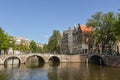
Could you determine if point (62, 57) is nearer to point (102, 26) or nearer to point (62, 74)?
point (102, 26)

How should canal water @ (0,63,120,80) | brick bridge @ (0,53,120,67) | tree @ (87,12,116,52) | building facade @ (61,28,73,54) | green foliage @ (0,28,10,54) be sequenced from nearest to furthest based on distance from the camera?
canal water @ (0,63,120,80), green foliage @ (0,28,10,54), brick bridge @ (0,53,120,67), tree @ (87,12,116,52), building facade @ (61,28,73,54)

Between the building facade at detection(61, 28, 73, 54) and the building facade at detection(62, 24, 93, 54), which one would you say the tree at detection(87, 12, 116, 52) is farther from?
the building facade at detection(61, 28, 73, 54)

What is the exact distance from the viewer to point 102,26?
248 feet

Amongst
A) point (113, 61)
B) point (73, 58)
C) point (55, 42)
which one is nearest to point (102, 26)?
point (73, 58)

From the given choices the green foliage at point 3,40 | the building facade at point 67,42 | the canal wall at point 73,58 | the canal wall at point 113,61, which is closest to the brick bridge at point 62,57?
the canal wall at point 73,58

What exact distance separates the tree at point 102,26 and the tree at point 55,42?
32.2 meters

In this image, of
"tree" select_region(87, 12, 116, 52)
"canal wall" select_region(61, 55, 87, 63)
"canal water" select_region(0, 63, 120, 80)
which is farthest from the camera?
"canal wall" select_region(61, 55, 87, 63)

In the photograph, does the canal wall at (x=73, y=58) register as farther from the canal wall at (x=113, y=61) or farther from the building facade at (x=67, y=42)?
the building facade at (x=67, y=42)

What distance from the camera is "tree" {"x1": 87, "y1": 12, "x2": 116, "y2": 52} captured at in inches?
2927

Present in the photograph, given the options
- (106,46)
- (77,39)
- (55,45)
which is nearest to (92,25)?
(106,46)

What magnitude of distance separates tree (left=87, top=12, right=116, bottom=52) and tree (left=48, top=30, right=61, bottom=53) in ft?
106

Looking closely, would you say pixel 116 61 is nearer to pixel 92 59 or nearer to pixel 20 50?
pixel 92 59

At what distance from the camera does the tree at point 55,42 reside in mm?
105938

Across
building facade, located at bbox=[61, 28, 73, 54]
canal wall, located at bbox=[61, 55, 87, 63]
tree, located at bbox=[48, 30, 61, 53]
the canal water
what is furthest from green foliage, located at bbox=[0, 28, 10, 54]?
tree, located at bbox=[48, 30, 61, 53]
